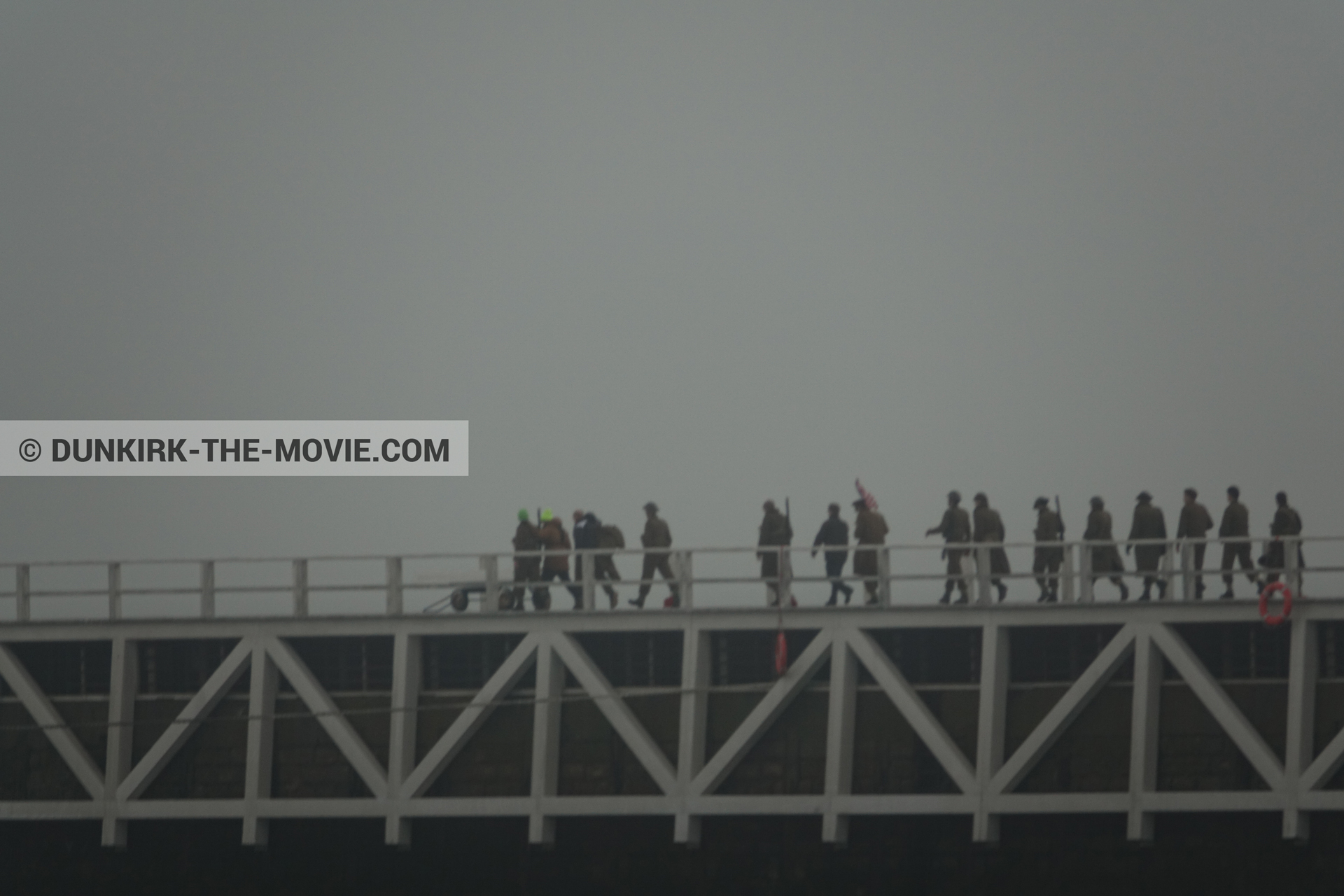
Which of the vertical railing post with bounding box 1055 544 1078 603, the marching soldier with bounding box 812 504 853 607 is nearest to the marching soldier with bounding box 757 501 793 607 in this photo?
the marching soldier with bounding box 812 504 853 607

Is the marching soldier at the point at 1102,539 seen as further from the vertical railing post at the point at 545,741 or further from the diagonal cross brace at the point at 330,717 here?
the diagonal cross brace at the point at 330,717

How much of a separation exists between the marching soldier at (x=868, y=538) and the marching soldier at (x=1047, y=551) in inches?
88.4

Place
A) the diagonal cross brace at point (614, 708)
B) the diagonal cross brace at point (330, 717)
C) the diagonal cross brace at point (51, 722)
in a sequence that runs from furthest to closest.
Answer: the diagonal cross brace at point (51, 722) < the diagonal cross brace at point (330, 717) < the diagonal cross brace at point (614, 708)

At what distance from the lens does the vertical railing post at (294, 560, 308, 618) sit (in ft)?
109

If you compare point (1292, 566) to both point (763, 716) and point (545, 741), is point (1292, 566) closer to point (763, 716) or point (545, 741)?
point (763, 716)

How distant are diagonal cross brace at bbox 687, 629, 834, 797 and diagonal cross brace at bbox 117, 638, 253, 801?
711 cm

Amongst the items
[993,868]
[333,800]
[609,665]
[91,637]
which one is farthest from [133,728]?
[993,868]

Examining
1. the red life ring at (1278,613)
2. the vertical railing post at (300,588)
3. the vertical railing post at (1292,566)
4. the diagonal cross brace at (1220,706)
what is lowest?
the diagonal cross brace at (1220,706)

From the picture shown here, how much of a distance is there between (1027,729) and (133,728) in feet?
43.6

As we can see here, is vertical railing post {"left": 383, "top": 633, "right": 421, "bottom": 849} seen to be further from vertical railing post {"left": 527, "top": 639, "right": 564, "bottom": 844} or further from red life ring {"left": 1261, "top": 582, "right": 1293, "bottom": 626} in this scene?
red life ring {"left": 1261, "top": 582, "right": 1293, "bottom": 626}

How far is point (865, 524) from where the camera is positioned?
32844 mm

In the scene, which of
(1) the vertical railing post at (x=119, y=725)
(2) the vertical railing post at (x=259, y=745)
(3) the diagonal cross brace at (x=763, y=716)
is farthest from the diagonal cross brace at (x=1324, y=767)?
(1) the vertical railing post at (x=119, y=725)

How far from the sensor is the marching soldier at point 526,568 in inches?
1323

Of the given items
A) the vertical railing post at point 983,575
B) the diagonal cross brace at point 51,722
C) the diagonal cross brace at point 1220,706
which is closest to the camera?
the diagonal cross brace at point 1220,706
